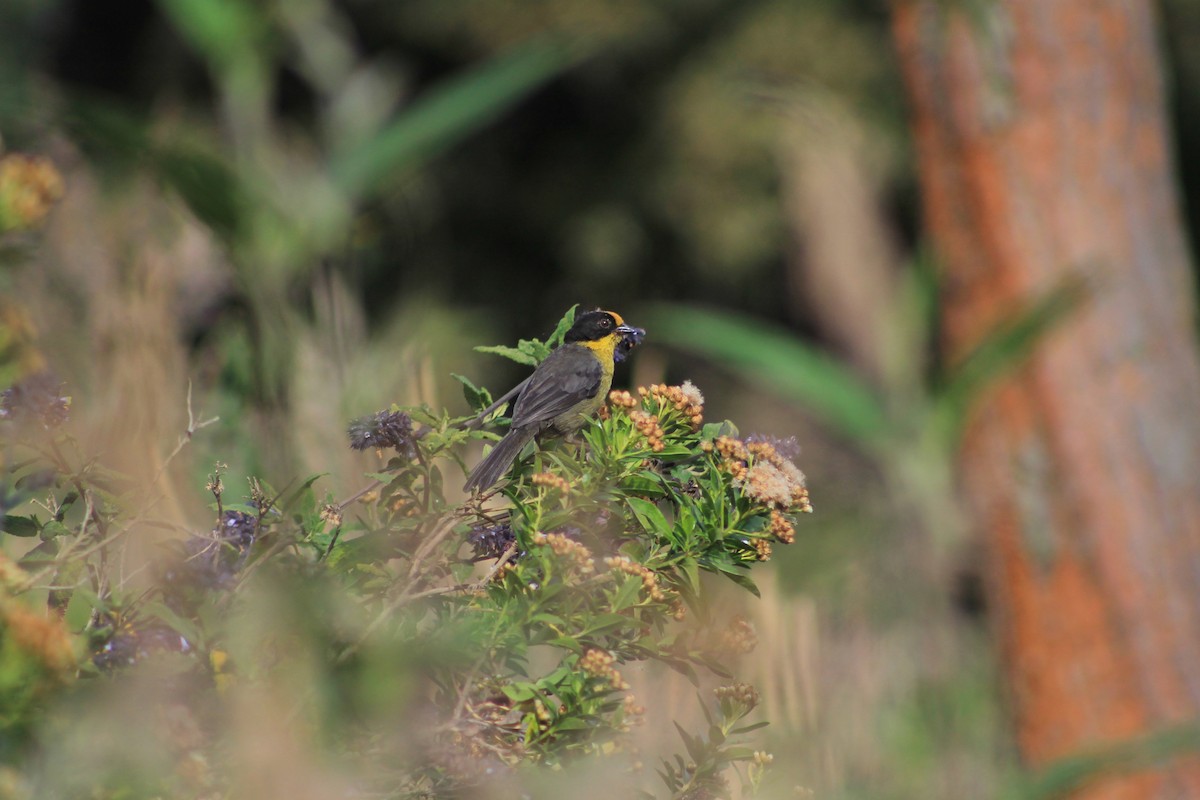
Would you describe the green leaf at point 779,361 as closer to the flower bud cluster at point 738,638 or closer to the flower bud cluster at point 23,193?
the flower bud cluster at point 738,638

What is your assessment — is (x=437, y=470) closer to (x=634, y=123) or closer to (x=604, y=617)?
(x=604, y=617)

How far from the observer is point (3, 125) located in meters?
2.49

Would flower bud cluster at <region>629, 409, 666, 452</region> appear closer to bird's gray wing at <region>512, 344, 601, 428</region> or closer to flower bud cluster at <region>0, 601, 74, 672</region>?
bird's gray wing at <region>512, 344, 601, 428</region>

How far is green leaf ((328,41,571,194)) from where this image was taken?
192 cm

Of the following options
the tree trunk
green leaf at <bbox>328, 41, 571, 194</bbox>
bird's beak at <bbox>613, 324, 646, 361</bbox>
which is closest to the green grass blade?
bird's beak at <bbox>613, 324, 646, 361</bbox>

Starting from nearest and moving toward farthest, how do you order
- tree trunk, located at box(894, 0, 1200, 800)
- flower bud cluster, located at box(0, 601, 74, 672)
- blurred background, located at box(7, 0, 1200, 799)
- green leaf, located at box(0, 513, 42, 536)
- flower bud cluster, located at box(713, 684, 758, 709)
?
1. flower bud cluster, located at box(0, 601, 74, 672)
2. green leaf, located at box(0, 513, 42, 536)
3. flower bud cluster, located at box(713, 684, 758, 709)
4. blurred background, located at box(7, 0, 1200, 799)
5. tree trunk, located at box(894, 0, 1200, 800)

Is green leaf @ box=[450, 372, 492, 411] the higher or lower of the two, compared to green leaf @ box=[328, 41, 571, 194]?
lower

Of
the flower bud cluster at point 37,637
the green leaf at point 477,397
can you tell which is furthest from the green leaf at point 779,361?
the flower bud cluster at point 37,637

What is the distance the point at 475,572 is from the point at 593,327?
0.40 m

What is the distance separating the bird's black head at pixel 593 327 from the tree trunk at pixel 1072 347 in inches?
128

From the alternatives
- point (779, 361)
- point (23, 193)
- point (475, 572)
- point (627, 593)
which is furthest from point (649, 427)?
point (779, 361)

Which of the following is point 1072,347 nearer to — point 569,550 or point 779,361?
point 779,361

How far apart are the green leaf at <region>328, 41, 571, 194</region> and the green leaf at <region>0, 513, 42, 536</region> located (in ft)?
2.71

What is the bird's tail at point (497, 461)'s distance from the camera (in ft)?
4.29
